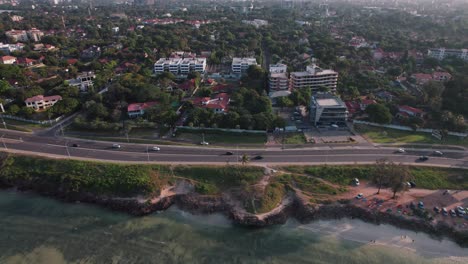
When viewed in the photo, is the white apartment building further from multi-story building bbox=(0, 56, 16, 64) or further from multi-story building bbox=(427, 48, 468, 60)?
multi-story building bbox=(427, 48, 468, 60)

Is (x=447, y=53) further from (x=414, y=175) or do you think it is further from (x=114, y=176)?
(x=114, y=176)

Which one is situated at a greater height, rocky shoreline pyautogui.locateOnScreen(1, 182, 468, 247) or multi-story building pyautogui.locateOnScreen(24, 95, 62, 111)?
multi-story building pyautogui.locateOnScreen(24, 95, 62, 111)

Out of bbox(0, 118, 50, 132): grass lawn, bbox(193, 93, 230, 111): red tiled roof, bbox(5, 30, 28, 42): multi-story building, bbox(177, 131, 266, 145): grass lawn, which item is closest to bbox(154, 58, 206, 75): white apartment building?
bbox(193, 93, 230, 111): red tiled roof

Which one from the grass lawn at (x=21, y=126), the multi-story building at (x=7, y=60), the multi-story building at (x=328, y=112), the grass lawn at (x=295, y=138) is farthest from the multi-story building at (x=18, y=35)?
the multi-story building at (x=328, y=112)

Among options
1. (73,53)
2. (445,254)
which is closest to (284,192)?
(445,254)

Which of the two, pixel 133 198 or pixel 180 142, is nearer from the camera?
pixel 133 198

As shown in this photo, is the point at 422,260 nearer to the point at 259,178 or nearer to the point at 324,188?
the point at 324,188

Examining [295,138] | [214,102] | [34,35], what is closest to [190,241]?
[295,138]
